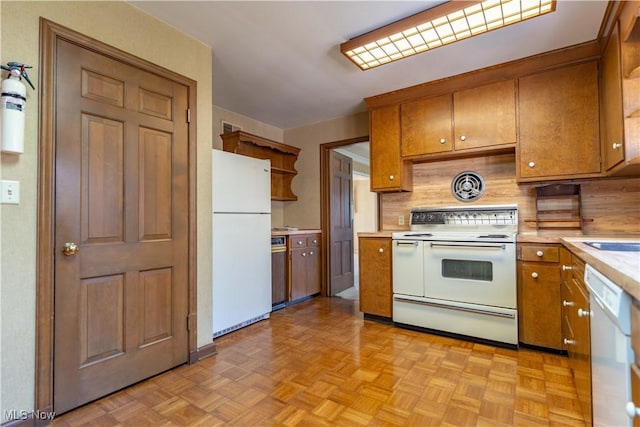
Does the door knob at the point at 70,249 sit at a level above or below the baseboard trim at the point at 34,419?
above

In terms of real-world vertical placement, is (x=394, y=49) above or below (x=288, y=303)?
above

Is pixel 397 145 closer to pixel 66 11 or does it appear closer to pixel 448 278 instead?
pixel 448 278

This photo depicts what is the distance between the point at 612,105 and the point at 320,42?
6.37 feet

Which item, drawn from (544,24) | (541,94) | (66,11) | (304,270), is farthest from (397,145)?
(66,11)

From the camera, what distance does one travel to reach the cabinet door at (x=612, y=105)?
181 centimetres

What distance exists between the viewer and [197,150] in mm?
2225

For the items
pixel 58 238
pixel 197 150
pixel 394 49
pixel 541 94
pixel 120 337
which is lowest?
pixel 120 337

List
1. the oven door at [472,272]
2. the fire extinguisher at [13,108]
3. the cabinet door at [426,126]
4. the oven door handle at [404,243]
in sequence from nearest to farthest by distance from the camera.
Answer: the fire extinguisher at [13,108] < the oven door at [472,272] < the oven door handle at [404,243] < the cabinet door at [426,126]

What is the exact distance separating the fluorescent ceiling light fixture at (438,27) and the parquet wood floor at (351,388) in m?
2.20

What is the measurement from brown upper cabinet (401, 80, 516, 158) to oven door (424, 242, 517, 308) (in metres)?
0.89

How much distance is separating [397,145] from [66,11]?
8.43 ft

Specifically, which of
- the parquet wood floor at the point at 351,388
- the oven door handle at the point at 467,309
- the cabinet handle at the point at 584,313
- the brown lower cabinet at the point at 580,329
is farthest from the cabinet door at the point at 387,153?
the cabinet handle at the point at 584,313

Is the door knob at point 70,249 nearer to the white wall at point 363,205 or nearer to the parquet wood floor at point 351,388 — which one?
the parquet wood floor at point 351,388

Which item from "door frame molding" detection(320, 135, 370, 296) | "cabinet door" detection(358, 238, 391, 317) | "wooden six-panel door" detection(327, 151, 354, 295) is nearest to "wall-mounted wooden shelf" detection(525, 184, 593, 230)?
"cabinet door" detection(358, 238, 391, 317)
